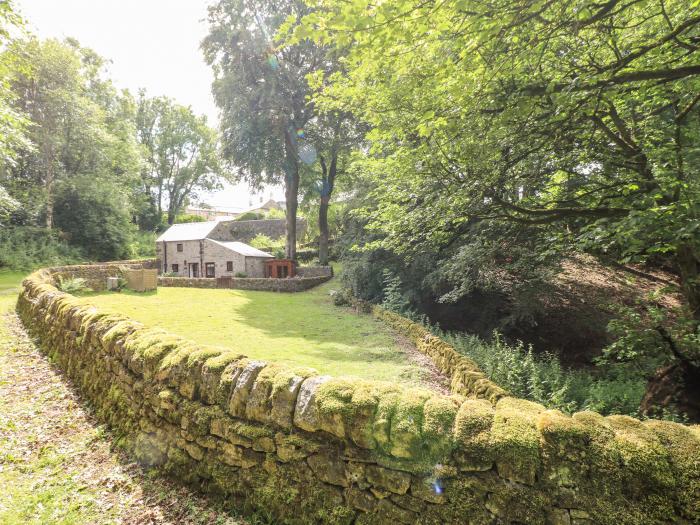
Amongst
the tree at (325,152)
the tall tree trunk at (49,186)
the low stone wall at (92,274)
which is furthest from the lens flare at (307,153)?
the tall tree trunk at (49,186)

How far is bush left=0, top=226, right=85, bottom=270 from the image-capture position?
1001 inches

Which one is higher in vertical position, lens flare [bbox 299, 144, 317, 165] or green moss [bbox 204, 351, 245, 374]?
lens flare [bbox 299, 144, 317, 165]

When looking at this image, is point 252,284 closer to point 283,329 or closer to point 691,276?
point 283,329

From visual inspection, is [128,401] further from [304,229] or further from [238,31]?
[304,229]

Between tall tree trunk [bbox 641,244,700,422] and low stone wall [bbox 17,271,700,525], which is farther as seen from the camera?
tall tree trunk [bbox 641,244,700,422]

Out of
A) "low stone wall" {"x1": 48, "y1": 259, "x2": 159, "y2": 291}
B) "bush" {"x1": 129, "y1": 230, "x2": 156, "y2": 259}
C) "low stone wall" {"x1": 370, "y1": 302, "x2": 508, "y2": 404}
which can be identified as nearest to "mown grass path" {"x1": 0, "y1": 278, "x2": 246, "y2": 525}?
"low stone wall" {"x1": 370, "y1": 302, "x2": 508, "y2": 404}

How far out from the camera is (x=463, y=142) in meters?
6.69

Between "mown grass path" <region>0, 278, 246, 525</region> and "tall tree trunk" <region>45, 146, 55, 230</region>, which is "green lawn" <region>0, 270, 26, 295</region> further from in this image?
"mown grass path" <region>0, 278, 246, 525</region>

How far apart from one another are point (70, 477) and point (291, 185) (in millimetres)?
29097

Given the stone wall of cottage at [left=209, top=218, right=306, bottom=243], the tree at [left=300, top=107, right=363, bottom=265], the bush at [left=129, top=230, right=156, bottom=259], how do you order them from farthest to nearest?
1. the stone wall of cottage at [left=209, top=218, right=306, bottom=243]
2. the bush at [left=129, top=230, right=156, bottom=259]
3. the tree at [left=300, top=107, right=363, bottom=265]

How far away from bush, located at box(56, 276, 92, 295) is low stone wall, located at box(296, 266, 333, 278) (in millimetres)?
16432

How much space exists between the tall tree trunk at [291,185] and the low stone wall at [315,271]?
5.95ft

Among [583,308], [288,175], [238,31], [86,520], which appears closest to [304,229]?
[288,175]

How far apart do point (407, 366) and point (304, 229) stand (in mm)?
38264
